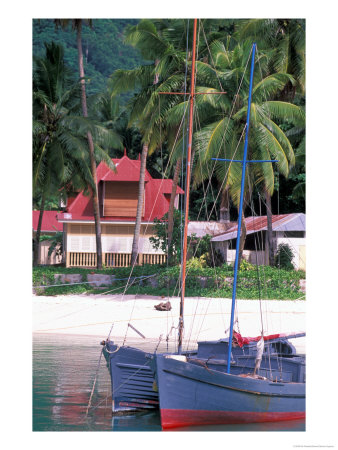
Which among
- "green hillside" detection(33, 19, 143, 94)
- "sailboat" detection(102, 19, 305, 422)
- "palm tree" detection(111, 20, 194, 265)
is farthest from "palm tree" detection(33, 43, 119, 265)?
"green hillside" detection(33, 19, 143, 94)

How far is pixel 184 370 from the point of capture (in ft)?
36.8

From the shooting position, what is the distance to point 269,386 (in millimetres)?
11750

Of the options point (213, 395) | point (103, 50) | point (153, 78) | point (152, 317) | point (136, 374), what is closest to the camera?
point (213, 395)

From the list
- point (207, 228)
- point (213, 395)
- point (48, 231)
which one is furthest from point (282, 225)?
point (213, 395)

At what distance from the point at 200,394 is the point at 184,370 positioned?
45 centimetres

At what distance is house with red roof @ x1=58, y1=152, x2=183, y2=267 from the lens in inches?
1287

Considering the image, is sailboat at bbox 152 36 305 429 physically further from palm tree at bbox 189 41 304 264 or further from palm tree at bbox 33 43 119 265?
palm tree at bbox 33 43 119 265

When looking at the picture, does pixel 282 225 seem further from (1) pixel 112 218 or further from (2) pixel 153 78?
(1) pixel 112 218

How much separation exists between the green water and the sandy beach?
2.06 metres

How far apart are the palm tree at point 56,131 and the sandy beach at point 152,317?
622 cm

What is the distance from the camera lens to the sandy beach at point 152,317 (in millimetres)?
20875
